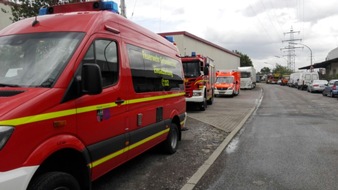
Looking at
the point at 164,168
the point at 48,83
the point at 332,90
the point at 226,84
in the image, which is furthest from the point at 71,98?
the point at 332,90

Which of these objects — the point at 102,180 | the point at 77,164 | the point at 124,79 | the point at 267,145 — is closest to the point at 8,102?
the point at 77,164

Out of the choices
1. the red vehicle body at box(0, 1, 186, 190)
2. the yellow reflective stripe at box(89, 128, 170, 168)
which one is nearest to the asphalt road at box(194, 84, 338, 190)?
the yellow reflective stripe at box(89, 128, 170, 168)

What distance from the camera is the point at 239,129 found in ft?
39.0

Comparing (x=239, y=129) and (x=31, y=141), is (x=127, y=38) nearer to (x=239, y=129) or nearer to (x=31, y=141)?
(x=31, y=141)

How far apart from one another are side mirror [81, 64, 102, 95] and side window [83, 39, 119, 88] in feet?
1.45

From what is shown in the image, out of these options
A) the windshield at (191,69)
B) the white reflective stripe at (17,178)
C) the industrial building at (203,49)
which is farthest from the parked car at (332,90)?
the white reflective stripe at (17,178)

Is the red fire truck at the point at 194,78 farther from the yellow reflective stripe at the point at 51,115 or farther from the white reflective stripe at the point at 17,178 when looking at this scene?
the white reflective stripe at the point at 17,178

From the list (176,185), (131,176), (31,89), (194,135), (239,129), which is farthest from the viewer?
(239,129)

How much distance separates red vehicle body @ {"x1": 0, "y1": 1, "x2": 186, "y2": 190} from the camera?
10.6ft

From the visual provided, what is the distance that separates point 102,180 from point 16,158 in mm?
2898

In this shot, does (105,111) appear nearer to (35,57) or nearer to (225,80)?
(35,57)

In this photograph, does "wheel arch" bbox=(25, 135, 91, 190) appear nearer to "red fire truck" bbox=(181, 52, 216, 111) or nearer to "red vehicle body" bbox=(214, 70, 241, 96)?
"red fire truck" bbox=(181, 52, 216, 111)

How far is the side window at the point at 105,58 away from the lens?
4.41 meters

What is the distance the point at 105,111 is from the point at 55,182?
1290 millimetres
